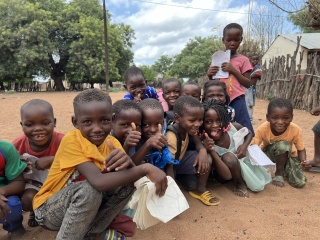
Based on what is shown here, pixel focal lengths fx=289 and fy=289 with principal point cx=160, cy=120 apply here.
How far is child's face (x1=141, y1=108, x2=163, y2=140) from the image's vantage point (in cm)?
243

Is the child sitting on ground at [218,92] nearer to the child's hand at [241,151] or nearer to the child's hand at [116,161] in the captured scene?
the child's hand at [241,151]

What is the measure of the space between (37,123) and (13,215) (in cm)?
67

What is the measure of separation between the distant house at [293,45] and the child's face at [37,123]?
15.8 m

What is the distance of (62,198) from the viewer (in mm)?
1740

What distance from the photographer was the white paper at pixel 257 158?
9.53ft

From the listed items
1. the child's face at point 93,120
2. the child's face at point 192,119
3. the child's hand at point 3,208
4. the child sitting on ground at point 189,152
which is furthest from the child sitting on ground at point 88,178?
the child's face at point 192,119

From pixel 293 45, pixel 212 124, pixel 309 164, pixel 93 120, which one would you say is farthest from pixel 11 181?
pixel 293 45

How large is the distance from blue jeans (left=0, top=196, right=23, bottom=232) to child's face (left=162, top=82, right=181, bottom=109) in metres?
1.90

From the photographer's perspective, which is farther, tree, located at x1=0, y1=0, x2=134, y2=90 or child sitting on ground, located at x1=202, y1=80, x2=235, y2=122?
tree, located at x1=0, y1=0, x2=134, y2=90

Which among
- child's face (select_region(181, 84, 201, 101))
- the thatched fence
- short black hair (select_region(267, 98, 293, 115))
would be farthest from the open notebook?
the thatched fence

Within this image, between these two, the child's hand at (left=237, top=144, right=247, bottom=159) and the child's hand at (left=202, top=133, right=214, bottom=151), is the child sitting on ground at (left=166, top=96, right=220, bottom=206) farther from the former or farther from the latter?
the child's hand at (left=237, top=144, right=247, bottom=159)

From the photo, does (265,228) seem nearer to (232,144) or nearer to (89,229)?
(232,144)

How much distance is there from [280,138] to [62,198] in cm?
252

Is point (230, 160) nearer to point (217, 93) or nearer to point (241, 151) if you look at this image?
point (241, 151)
